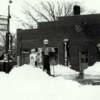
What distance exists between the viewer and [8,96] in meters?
11.8

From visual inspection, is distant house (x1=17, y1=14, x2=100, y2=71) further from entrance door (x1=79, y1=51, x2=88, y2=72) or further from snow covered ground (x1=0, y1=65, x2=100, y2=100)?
snow covered ground (x1=0, y1=65, x2=100, y2=100)

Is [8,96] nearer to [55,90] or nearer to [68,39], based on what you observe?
[55,90]

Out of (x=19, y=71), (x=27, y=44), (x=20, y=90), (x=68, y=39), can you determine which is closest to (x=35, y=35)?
(x=27, y=44)

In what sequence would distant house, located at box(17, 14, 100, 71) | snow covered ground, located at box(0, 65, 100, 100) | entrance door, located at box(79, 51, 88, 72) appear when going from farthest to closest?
entrance door, located at box(79, 51, 88, 72), distant house, located at box(17, 14, 100, 71), snow covered ground, located at box(0, 65, 100, 100)

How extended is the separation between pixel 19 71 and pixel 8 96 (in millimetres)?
6519

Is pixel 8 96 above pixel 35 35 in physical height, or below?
below

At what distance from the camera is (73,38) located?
40812 mm

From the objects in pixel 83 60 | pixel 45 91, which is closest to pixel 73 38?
pixel 83 60

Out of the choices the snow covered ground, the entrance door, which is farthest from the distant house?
the snow covered ground

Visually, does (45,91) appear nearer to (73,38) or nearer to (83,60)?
(83,60)

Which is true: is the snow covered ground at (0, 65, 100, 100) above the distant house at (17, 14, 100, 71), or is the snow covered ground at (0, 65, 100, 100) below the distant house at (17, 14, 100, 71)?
below

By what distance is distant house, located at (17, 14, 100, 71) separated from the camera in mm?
39812

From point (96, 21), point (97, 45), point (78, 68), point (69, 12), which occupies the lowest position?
point (78, 68)

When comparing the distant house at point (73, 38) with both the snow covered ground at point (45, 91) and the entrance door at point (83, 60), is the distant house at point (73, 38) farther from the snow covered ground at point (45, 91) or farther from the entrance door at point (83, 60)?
the snow covered ground at point (45, 91)
